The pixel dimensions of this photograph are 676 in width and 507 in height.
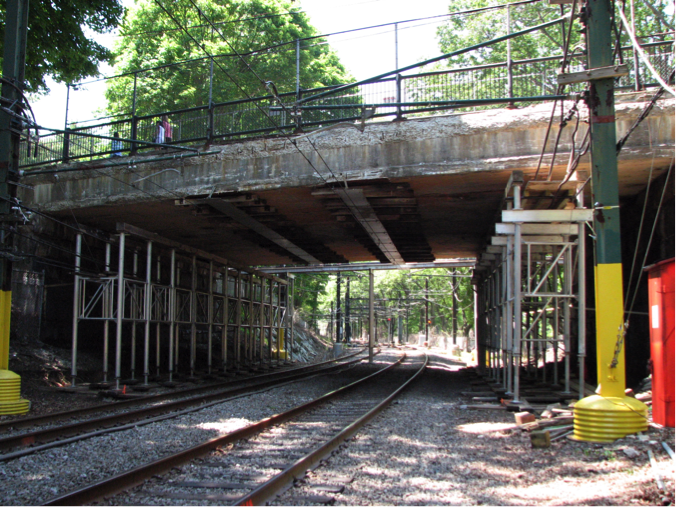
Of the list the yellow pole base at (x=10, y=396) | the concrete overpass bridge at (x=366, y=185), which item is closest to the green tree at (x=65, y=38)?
the concrete overpass bridge at (x=366, y=185)

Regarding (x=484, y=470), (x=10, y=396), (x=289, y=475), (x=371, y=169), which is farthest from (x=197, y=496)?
(x=371, y=169)

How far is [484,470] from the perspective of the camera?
19.8 feet

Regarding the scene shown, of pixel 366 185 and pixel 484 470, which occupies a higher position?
pixel 366 185

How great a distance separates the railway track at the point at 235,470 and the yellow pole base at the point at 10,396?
15.8ft

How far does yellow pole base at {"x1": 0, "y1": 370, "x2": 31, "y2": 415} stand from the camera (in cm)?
988

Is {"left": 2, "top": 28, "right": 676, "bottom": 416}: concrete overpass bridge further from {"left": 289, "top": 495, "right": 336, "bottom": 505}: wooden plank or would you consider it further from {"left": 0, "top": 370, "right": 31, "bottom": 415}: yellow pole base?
{"left": 289, "top": 495, "right": 336, "bottom": 505}: wooden plank

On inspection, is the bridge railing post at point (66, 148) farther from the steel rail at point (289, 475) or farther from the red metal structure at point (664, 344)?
the red metal structure at point (664, 344)

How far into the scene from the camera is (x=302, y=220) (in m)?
17.1

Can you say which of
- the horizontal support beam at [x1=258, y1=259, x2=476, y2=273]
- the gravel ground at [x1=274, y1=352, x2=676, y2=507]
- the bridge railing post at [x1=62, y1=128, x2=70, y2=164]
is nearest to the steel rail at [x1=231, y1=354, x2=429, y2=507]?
the gravel ground at [x1=274, y1=352, x2=676, y2=507]

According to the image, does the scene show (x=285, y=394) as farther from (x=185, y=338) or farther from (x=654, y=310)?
(x=185, y=338)

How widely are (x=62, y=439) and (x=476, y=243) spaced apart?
1613 centimetres

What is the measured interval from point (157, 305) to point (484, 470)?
1246cm

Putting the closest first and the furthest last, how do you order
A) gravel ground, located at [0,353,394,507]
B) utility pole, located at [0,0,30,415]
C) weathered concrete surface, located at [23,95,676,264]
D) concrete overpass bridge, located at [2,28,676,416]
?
gravel ground, located at [0,353,394,507] < utility pole, located at [0,0,30,415] < concrete overpass bridge, located at [2,28,676,416] < weathered concrete surface, located at [23,95,676,264]

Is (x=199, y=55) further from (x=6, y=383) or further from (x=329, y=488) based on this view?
(x=329, y=488)
